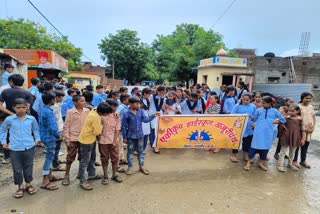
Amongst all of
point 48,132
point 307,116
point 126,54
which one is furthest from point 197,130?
point 126,54

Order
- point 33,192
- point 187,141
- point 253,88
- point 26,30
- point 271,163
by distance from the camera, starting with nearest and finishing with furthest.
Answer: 1. point 33,192
2. point 187,141
3. point 271,163
4. point 253,88
5. point 26,30

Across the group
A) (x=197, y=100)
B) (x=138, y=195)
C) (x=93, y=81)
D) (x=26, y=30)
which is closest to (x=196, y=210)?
(x=138, y=195)

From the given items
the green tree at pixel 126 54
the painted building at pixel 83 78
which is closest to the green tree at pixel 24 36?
the painted building at pixel 83 78

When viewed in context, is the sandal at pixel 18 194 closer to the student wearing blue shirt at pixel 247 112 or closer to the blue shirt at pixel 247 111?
the student wearing blue shirt at pixel 247 112

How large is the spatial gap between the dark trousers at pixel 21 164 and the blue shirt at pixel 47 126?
0.35 m

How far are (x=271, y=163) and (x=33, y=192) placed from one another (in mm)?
4926

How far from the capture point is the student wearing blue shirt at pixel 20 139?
3.38 metres

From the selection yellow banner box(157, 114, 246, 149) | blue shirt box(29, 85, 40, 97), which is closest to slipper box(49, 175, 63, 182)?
yellow banner box(157, 114, 246, 149)

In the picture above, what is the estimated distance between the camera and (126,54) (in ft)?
124

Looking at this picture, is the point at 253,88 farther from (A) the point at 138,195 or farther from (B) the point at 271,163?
(A) the point at 138,195

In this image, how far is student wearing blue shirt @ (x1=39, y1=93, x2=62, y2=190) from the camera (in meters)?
3.76

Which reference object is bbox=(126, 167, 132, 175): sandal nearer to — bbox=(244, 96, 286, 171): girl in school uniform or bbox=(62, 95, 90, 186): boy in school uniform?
bbox=(62, 95, 90, 186): boy in school uniform

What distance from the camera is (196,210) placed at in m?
3.29

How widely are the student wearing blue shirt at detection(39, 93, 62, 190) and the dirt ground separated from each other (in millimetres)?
193
